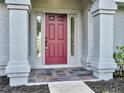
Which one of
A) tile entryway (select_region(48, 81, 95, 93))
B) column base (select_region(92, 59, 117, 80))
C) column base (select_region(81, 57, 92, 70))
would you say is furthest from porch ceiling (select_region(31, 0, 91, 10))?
tile entryway (select_region(48, 81, 95, 93))

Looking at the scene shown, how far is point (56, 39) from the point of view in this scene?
6621mm

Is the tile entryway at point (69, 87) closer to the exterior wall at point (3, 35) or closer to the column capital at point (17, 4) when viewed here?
the exterior wall at point (3, 35)

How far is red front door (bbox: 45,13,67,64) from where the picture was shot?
6.54 m

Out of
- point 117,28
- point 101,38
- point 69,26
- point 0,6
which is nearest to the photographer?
point 101,38

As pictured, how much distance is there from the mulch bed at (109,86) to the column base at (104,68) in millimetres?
205

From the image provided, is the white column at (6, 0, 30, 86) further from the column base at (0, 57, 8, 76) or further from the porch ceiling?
the porch ceiling

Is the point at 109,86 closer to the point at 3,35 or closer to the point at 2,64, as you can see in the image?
the point at 2,64

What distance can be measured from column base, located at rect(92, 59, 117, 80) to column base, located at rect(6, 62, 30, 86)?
202 cm

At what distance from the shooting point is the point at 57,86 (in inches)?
165

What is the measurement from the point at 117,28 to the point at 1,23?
4.15 m

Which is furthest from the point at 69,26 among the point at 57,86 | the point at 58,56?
the point at 57,86

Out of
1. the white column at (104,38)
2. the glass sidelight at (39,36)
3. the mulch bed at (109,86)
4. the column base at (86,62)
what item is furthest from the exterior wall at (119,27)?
the glass sidelight at (39,36)

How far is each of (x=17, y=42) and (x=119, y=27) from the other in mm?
3940

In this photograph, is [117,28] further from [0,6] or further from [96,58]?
[0,6]
